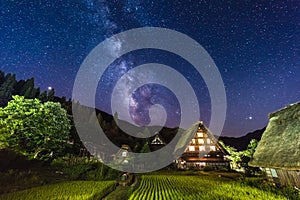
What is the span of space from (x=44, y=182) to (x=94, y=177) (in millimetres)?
6752

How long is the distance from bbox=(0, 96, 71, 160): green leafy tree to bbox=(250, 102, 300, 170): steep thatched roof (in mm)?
20669

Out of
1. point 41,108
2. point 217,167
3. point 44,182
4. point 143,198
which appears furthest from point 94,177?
point 217,167

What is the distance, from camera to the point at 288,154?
14.4 meters

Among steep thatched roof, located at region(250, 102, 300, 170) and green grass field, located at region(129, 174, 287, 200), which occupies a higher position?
steep thatched roof, located at region(250, 102, 300, 170)

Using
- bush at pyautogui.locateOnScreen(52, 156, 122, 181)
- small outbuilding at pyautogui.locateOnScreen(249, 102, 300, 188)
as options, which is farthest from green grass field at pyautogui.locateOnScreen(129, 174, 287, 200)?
bush at pyautogui.locateOnScreen(52, 156, 122, 181)

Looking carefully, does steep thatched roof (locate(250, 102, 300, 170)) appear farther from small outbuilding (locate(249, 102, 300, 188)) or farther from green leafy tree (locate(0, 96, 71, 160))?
green leafy tree (locate(0, 96, 71, 160))

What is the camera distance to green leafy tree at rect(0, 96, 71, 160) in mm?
19016

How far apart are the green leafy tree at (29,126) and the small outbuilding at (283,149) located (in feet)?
67.8

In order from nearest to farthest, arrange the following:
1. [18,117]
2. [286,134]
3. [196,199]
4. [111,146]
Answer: [196,199] < [286,134] < [18,117] < [111,146]

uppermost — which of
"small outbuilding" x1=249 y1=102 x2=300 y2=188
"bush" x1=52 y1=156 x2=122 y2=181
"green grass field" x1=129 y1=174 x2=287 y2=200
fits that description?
"small outbuilding" x1=249 y1=102 x2=300 y2=188

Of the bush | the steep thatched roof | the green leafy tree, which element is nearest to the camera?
the steep thatched roof

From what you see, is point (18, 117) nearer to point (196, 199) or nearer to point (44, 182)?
point (44, 182)

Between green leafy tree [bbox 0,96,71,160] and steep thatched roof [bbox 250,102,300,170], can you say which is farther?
green leafy tree [bbox 0,96,71,160]

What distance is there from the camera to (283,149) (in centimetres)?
1548
